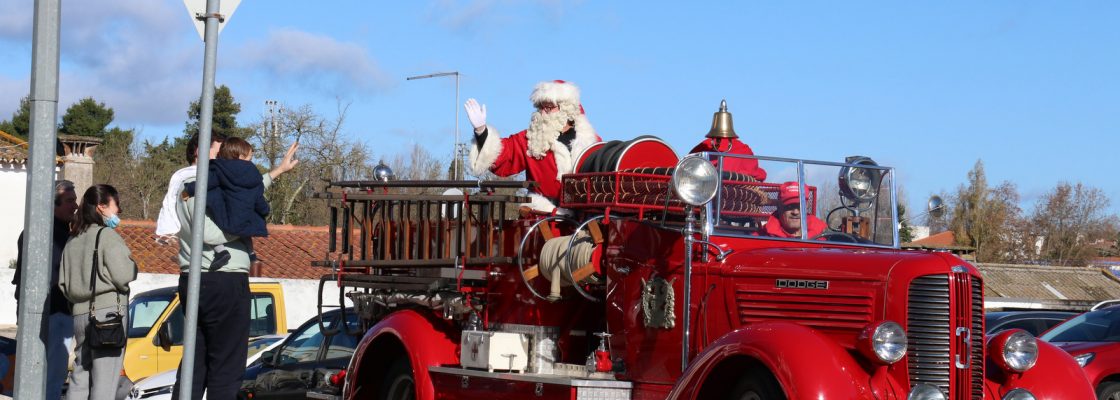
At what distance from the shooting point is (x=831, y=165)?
8.15m

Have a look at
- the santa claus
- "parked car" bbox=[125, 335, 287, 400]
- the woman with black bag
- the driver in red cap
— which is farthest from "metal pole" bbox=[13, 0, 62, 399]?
"parked car" bbox=[125, 335, 287, 400]

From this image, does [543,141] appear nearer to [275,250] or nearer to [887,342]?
[887,342]

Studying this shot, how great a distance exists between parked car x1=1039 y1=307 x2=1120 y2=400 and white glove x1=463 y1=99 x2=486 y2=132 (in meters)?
6.08

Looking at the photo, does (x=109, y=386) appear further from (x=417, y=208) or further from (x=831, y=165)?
(x=831, y=165)

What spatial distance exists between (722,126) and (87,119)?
60.7 meters

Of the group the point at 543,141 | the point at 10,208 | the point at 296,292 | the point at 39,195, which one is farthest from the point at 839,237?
the point at 10,208

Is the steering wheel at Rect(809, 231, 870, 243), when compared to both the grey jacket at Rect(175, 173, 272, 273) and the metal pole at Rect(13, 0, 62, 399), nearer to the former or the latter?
the grey jacket at Rect(175, 173, 272, 273)

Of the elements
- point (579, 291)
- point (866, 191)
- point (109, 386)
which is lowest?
point (109, 386)

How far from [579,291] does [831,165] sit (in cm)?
178

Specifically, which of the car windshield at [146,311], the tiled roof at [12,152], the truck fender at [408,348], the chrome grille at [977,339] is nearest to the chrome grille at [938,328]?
the chrome grille at [977,339]

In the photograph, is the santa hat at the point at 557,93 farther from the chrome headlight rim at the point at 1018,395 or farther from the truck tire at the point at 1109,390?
the truck tire at the point at 1109,390

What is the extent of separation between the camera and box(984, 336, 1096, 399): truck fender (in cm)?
696

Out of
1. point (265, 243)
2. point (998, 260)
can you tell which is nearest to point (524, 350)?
point (265, 243)

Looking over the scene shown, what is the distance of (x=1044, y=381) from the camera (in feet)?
23.1
